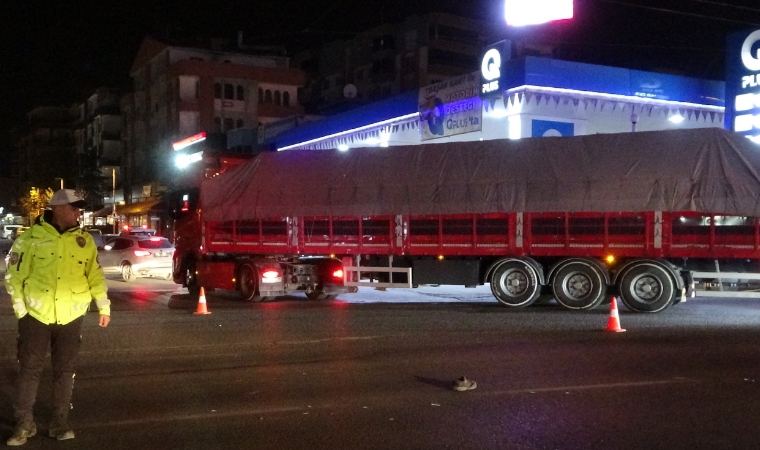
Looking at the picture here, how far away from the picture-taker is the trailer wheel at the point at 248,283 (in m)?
17.7

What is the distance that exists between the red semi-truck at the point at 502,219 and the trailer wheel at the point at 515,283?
0.08 ft

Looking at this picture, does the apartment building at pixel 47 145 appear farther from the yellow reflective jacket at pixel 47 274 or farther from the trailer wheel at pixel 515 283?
the yellow reflective jacket at pixel 47 274

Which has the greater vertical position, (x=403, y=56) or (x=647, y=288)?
(x=403, y=56)

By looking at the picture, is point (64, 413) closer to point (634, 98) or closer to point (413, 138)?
point (634, 98)

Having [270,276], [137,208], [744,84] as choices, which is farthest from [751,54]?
[137,208]

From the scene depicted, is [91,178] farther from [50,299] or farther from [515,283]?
A: [50,299]

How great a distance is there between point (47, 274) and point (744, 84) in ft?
72.8

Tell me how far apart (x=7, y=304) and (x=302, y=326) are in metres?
7.64

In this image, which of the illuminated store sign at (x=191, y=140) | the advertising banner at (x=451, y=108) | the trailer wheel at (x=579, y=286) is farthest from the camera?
the illuminated store sign at (x=191, y=140)

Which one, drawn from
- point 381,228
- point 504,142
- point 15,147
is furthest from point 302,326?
point 15,147

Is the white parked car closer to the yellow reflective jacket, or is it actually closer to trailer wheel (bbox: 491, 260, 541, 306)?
trailer wheel (bbox: 491, 260, 541, 306)

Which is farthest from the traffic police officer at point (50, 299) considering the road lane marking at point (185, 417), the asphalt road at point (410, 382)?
the road lane marking at point (185, 417)

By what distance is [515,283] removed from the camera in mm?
15633

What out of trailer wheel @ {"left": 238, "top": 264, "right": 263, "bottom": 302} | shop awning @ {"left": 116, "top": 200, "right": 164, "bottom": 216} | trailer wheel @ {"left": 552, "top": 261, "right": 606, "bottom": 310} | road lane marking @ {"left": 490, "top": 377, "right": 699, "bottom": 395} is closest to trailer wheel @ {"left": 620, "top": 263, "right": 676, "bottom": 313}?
trailer wheel @ {"left": 552, "top": 261, "right": 606, "bottom": 310}
